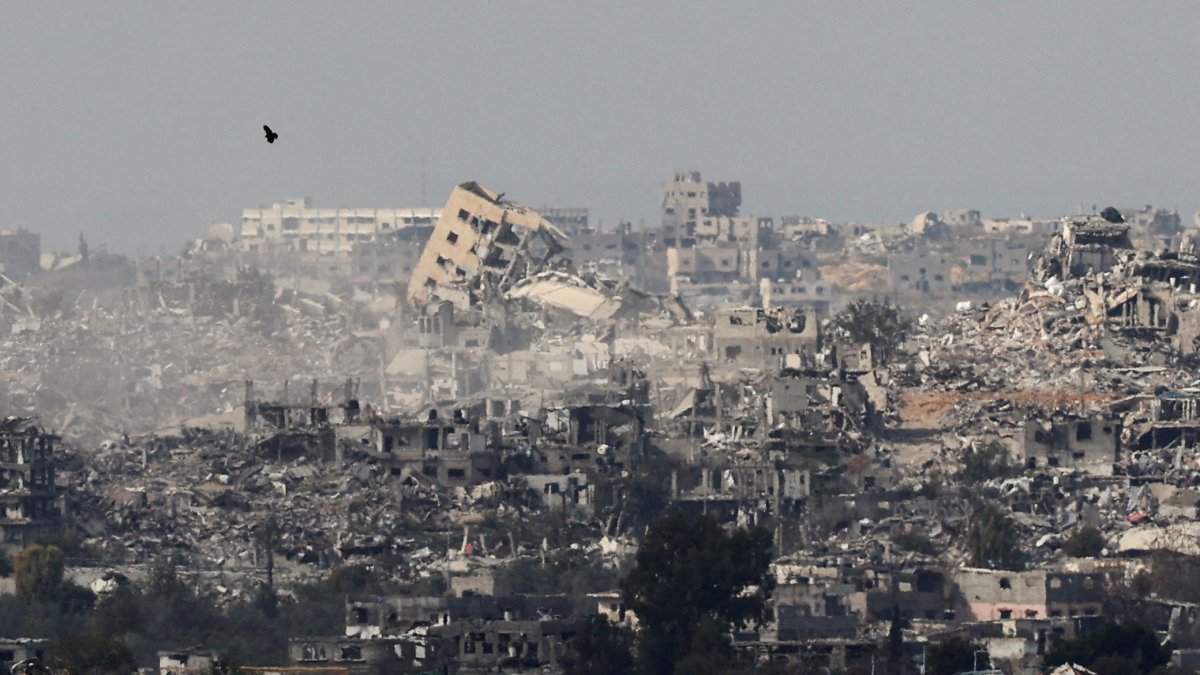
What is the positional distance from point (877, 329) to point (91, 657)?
37.0m

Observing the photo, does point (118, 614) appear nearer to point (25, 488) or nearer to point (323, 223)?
point (25, 488)

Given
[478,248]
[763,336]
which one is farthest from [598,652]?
[478,248]

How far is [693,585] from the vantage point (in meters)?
63.1

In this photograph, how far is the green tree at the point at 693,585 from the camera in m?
61.5

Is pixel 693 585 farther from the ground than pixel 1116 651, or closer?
farther from the ground

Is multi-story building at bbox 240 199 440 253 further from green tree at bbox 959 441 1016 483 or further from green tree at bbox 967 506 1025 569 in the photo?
green tree at bbox 967 506 1025 569

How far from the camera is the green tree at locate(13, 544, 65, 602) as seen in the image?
6700 centimetres

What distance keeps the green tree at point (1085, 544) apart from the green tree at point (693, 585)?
6.36 metres

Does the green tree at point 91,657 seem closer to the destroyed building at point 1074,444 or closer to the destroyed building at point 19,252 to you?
the destroyed building at point 1074,444

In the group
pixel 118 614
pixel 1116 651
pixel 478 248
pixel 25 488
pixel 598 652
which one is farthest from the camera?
pixel 478 248

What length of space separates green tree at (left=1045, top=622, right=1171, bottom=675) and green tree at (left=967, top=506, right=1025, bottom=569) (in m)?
9.07

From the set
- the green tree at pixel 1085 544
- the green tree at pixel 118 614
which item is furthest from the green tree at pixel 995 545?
the green tree at pixel 118 614

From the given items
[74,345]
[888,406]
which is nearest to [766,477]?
[888,406]

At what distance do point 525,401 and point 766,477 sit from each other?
14.7 m
